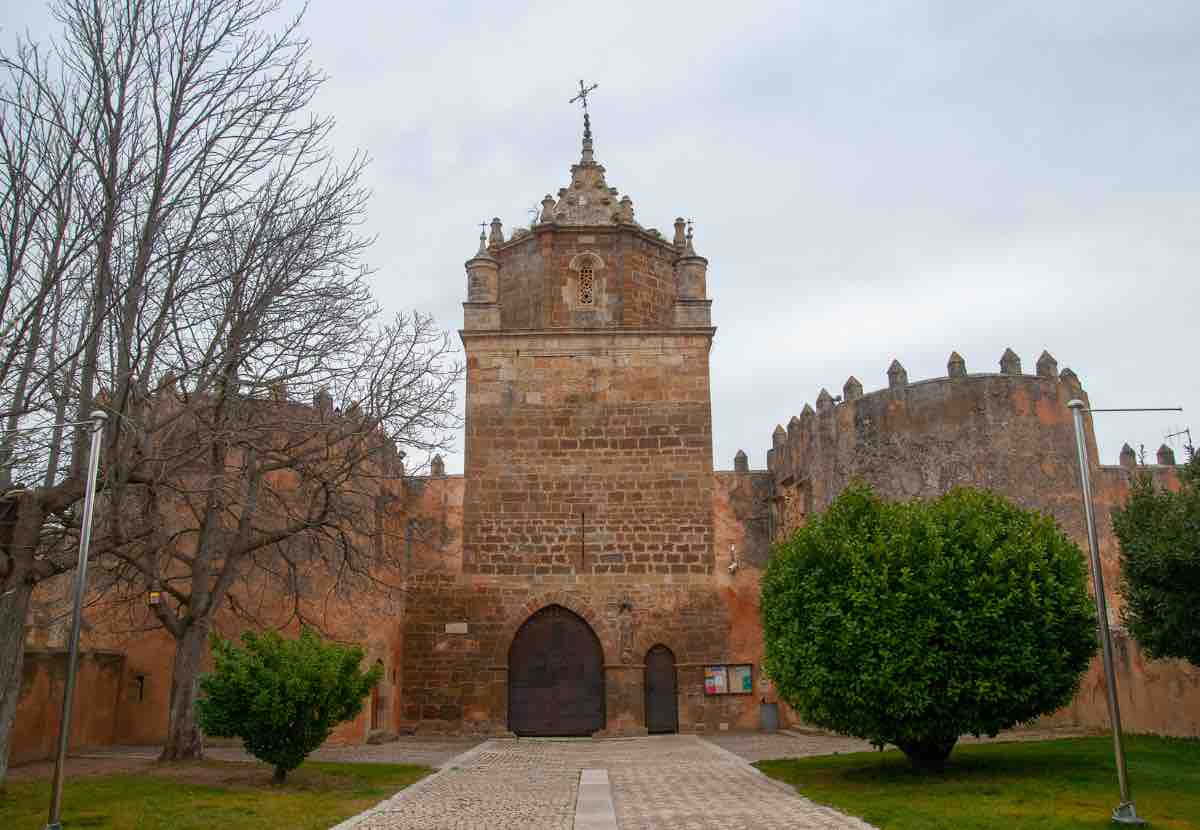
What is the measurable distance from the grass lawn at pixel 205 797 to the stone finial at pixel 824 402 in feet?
36.4

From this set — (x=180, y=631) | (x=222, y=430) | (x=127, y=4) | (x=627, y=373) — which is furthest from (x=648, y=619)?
(x=127, y=4)

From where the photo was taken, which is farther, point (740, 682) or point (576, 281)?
point (576, 281)

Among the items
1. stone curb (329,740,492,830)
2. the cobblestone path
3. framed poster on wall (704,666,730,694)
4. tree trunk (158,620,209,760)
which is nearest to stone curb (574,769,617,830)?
the cobblestone path

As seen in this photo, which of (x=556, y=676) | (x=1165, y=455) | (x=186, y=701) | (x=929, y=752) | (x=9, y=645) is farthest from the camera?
(x=1165, y=455)

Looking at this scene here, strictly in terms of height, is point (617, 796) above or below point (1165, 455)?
below

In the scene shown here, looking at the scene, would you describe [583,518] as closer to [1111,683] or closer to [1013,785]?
[1013,785]

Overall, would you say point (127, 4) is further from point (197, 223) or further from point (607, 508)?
point (607, 508)

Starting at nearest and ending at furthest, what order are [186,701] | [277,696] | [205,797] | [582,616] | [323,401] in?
[205,797], [277,696], [186,701], [323,401], [582,616]

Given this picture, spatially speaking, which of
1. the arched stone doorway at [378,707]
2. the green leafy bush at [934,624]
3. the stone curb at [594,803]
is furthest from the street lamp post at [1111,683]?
the arched stone doorway at [378,707]

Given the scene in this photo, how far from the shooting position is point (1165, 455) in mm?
27125

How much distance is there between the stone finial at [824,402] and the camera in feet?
69.2

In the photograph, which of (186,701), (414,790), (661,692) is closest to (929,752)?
(414,790)

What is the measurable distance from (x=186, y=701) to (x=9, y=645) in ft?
13.4

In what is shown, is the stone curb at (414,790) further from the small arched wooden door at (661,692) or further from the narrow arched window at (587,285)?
the narrow arched window at (587,285)
